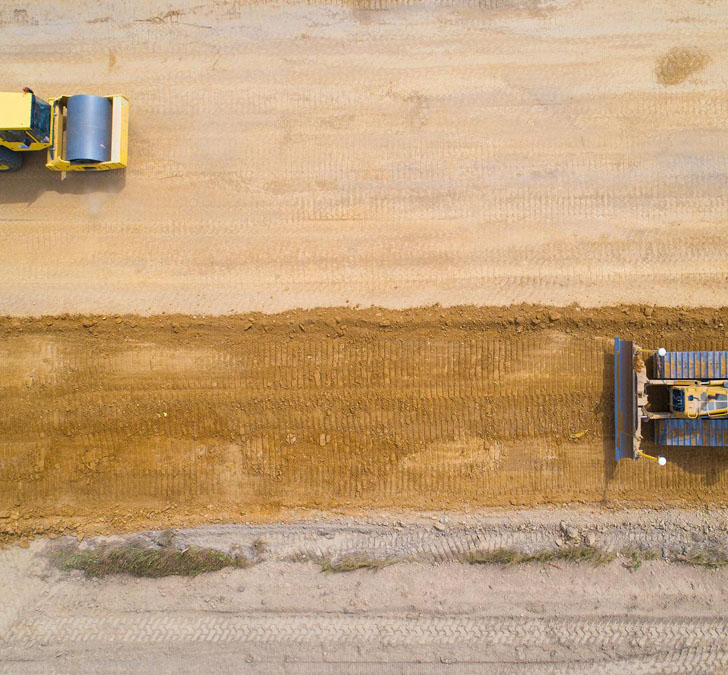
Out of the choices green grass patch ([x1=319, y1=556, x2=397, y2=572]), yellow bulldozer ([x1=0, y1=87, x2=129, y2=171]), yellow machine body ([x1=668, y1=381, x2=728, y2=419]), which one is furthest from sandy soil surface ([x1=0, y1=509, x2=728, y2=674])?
yellow bulldozer ([x1=0, y1=87, x2=129, y2=171])

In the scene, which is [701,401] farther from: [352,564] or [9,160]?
[9,160]

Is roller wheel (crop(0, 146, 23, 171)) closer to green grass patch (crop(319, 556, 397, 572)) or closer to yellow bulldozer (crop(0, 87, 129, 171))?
yellow bulldozer (crop(0, 87, 129, 171))

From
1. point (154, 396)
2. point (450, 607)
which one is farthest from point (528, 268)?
point (154, 396)

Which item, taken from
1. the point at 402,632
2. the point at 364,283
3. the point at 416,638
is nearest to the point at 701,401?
the point at 364,283

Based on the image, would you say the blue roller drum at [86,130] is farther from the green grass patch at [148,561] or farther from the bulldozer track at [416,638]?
the bulldozer track at [416,638]

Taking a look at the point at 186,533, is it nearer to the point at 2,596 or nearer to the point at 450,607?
the point at 2,596
